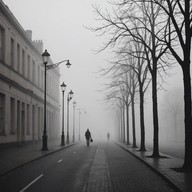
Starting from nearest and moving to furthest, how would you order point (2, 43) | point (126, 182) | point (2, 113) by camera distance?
1. point (126, 182)
2. point (2, 113)
3. point (2, 43)

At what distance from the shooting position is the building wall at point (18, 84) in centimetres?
3125

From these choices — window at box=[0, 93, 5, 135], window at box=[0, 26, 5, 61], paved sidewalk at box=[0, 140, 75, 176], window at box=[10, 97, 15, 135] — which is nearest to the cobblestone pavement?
paved sidewalk at box=[0, 140, 75, 176]

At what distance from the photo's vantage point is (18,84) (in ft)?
117

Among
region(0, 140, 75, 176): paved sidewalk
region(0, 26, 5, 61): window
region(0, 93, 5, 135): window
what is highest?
region(0, 26, 5, 61): window

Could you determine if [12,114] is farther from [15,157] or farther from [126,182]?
[126,182]

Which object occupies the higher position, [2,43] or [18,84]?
[2,43]

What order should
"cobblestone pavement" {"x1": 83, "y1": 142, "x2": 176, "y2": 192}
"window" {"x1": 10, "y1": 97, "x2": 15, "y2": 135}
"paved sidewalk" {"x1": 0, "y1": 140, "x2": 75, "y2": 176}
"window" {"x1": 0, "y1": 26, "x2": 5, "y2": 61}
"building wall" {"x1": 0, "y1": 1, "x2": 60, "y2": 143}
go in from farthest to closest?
"window" {"x1": 10, "y1": 97, "x2": 15, "y2": 135} → "building wall" {"x1": 0, "y1": 1, "x2": 60, "y2": 143} → "window" {"x1": 0, "y1": 26, "x2": 5, "y2": 61} → "paved sidewalk" {"x1": 0, "y1": 140, "x2": 75, "y2": 176} → "cobblestone pavement" {"x1": 83, "y1": 142, "x2": 176, "y2": 192}

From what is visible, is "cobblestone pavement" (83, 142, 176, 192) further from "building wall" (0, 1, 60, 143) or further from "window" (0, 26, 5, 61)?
"window" (0, 26, 5, 61)

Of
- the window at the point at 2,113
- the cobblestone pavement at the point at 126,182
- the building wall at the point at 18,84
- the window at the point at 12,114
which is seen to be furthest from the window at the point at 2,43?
the cobblestone pavement at the point at 126,182

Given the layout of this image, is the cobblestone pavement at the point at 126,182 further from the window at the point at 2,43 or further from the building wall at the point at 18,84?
the window at the point at 2,43

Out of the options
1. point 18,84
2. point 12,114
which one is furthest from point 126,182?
point 18,84

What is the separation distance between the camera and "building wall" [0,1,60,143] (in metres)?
31.2

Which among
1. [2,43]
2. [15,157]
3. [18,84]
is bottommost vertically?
[15,157]

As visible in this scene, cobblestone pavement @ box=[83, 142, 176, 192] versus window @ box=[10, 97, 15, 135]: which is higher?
window @ box=[10, 97, 15, 135]
